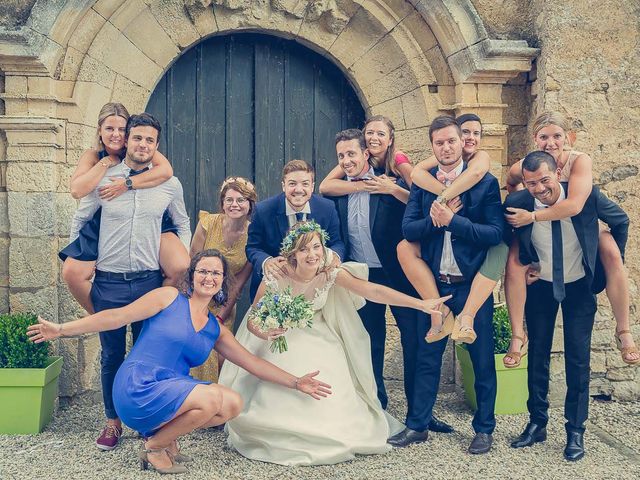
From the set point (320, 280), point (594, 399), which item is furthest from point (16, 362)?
point (594, 399)

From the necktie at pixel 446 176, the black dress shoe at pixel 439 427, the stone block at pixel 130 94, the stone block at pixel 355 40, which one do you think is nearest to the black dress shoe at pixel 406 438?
the black dress shoe at pixel 439 427

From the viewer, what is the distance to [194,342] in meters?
3.83

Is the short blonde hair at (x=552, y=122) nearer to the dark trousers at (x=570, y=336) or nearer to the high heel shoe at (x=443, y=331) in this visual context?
the dark trousers at (x=570, y=336)

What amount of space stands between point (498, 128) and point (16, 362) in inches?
138

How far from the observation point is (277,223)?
14.1ft

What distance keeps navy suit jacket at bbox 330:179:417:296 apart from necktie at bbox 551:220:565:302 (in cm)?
82

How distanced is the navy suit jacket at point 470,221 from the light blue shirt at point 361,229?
32cm

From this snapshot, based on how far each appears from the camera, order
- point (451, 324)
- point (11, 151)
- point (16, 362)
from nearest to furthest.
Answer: point (451, 324) < point (16, 362) < point (11, 151)

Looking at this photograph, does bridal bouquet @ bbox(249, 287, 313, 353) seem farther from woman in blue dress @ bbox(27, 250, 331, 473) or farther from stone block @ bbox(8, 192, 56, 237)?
stone block @ bbox(8, 192, 56, 237)

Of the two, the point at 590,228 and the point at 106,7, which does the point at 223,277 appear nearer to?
the point at 590,228

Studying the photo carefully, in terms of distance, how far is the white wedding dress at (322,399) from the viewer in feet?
12.8

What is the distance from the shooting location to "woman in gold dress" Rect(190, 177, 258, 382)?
442 centimetres

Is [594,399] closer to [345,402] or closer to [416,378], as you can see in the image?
[416,378]

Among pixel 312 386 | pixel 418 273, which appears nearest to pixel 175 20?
pixel 418 273
